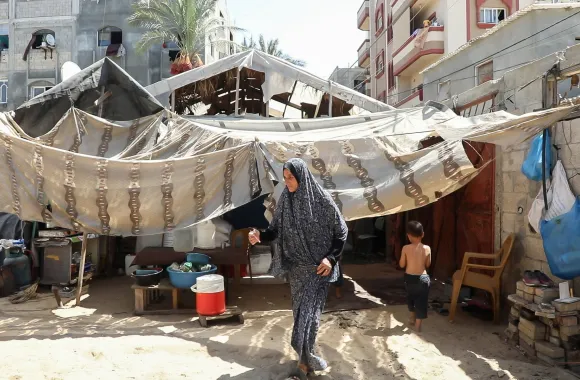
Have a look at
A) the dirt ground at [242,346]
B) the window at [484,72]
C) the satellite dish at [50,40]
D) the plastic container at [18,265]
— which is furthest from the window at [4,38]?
the window at [484,72]

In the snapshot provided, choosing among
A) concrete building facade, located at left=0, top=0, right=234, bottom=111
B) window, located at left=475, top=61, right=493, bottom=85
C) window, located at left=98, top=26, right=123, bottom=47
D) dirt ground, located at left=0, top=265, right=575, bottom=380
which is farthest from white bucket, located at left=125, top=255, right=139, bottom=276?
window, located at left=98, top=26, right=123, bottom=47

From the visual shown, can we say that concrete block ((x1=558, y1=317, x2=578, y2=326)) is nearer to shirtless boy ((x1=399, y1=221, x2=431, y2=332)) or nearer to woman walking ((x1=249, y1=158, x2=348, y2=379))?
shirtless boy ((x1=399, y1=221, x2=431, y2=332))

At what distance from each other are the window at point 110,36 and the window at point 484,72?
562 inches

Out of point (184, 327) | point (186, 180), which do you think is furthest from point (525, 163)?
point (184, 327)

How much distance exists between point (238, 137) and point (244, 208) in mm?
3149

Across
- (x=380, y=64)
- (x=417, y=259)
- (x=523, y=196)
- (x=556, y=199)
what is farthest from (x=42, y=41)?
(x=556, y=199)

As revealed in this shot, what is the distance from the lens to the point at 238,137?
4820mm

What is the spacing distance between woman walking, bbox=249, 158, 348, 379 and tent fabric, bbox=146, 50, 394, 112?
433cm

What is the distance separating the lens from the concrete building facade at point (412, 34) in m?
16.7

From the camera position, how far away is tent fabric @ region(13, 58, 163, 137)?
5500 mm

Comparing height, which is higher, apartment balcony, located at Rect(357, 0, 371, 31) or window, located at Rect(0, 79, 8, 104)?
apartment balcony, located at Rect(357, 0, 371, 31)

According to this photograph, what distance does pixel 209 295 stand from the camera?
4.66 meters

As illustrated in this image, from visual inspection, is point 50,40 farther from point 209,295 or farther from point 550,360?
point 550,360

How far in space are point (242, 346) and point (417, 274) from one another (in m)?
1.91
